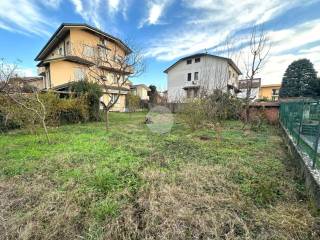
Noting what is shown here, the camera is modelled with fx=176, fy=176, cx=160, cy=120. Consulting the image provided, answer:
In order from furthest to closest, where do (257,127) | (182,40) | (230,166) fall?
(182,40) → (257,127) → (230,166)

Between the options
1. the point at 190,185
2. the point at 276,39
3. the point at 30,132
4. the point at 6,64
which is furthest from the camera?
the point at 276,39

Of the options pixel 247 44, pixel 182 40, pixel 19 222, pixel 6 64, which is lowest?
pixel 19 222

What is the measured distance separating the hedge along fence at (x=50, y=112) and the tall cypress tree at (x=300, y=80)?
108 feet

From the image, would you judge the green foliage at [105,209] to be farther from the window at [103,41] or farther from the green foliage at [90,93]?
the window at [103,41]

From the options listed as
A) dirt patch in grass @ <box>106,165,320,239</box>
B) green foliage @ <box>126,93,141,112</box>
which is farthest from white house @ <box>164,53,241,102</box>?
dirt patch in grass @ <box>106,165,320,239</box>

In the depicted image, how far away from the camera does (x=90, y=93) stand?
1131 centimetres

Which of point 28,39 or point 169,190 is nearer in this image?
point 169,190

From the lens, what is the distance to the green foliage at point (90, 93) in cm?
1122

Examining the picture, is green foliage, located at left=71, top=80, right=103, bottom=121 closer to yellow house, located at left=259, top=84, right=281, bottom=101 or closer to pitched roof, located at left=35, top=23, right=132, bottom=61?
pitched roof, located at left=35, top=23, right=132, bottom=61

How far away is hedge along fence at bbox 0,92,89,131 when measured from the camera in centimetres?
745

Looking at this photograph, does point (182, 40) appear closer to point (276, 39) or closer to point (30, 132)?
point (276, 39)

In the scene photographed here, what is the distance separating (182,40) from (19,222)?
13.1 meters

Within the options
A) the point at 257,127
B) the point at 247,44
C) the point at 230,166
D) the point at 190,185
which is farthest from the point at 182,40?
the point at 190,185

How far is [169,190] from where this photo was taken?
2.92 m
